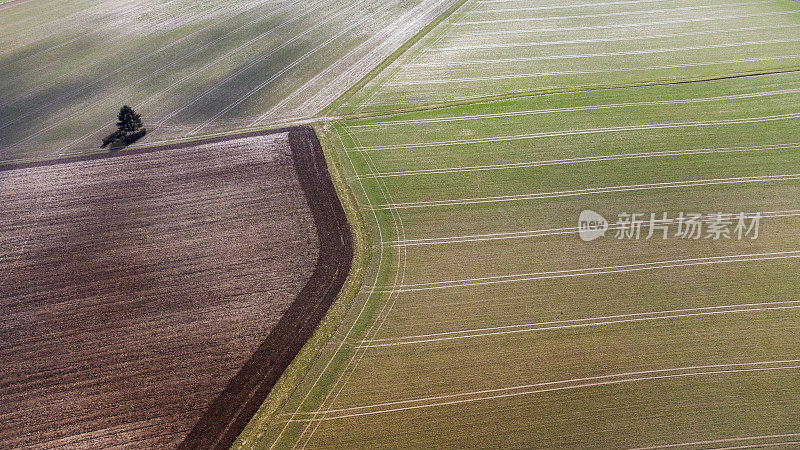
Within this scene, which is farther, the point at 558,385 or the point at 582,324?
the point at 582,324

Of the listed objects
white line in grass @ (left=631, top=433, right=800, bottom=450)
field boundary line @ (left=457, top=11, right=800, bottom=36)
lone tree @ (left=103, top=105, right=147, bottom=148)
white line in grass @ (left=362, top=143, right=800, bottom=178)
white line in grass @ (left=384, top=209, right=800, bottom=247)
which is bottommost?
white line in grass @ (left=631, top=433, right=800, bottom=450)

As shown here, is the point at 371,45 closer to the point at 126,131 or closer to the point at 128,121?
the point at 128,121

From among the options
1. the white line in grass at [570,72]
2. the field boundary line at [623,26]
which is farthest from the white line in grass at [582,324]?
the field boundary line at [623,26]

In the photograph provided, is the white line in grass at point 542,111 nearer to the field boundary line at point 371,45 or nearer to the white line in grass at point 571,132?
the white line in grass at point 571,132

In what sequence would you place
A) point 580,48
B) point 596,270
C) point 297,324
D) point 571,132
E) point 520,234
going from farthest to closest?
1. point 580,48
2. point 571,132
3. point 520,234
4. point 596,270
5. point 297,324

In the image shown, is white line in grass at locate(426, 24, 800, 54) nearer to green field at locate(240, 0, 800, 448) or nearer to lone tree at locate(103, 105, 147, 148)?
green field at locate(240, 0, 800, 448)

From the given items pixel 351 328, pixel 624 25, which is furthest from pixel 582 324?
pixel 624 25

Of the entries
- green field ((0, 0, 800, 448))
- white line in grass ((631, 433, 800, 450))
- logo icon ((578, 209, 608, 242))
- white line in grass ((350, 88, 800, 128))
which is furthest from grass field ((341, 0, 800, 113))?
white line in grass ((631, 433, 800, 450))

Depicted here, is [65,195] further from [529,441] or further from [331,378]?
[529,441]
